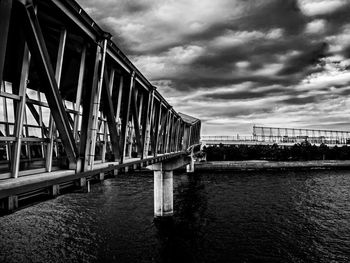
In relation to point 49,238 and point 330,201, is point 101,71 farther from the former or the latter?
point 330,201

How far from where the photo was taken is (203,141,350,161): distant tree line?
5372 inches

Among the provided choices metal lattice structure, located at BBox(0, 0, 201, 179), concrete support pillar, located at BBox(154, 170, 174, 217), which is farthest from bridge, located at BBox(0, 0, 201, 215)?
concrete support pillar, located at BBox(154, 170, 174, 217)

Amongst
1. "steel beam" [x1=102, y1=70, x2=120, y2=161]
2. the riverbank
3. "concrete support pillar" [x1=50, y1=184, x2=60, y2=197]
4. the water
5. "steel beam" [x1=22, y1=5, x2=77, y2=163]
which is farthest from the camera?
the riverbank

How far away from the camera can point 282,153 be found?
136875 millimetres

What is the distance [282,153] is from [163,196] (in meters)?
113

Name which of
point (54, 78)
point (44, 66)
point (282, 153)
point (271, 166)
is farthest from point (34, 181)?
point (282, 153)

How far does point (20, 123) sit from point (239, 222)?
105 ft

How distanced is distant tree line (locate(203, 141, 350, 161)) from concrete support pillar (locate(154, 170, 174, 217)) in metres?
106

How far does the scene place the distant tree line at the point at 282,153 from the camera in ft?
448

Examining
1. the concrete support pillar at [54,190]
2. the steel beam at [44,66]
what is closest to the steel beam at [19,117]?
the steel beam at [44,66]

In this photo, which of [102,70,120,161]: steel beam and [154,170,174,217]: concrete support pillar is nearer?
[102,70,120,161]: steel beam

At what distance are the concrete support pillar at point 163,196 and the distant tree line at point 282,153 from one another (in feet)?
348

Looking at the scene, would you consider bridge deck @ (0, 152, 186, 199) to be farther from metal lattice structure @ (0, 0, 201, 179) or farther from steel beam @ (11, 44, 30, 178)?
steel beam @ (11, 44, 30, 178)

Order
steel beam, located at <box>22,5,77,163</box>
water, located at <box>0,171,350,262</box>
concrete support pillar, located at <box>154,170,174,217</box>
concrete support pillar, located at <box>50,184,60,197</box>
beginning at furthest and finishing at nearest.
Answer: concrete support pillar, located at <box>154,170,174,217</box> < water, located at <box>0,171,350,262</box> < concrete support pillar, located at <box>50,184,60,197</box> < steel beam, located at <box>22,5,77,163</box>
